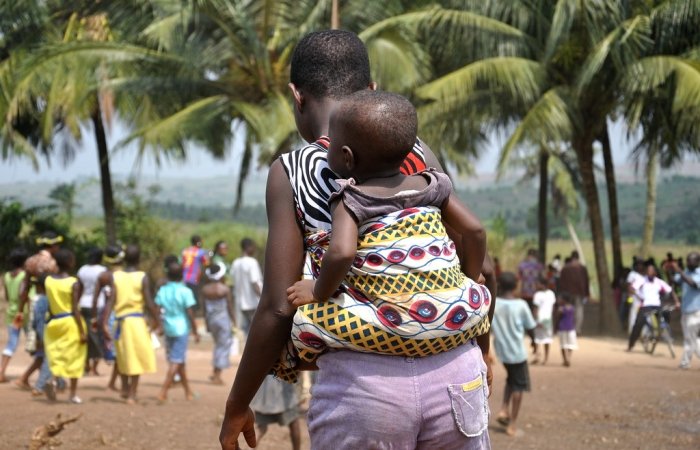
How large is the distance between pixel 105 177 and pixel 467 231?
20055 mm

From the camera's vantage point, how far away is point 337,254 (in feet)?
7.40

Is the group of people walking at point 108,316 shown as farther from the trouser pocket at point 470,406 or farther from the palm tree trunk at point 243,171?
the palm tree trunk at point 243,171

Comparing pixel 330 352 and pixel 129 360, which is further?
pixel 129 360

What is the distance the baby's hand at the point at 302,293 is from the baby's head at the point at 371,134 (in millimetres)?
284

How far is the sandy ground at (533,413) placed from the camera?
28.2ft

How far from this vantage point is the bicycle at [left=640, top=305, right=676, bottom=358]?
614 inches

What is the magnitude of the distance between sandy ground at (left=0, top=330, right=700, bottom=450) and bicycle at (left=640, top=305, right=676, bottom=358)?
1593mm

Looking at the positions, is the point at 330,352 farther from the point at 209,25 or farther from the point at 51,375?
the point at 209,25

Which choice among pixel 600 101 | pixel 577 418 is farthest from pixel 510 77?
pixel 577 418

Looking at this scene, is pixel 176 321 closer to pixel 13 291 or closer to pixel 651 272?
pixel 13 291

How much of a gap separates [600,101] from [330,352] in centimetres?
1810

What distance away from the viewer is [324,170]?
252 centimetres

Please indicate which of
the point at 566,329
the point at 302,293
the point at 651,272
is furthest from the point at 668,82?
the point at 302,293

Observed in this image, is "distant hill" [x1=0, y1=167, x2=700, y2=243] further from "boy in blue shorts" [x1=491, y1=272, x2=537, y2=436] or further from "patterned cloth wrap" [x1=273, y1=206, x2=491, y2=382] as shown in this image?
"patterned cloth wrap" [x1=273, y1=206, x2=491, y2=382]
